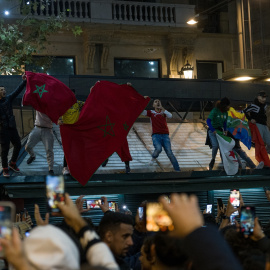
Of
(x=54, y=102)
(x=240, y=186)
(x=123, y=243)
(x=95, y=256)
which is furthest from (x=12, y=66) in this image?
(x=95, y=256)

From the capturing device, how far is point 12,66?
602 inches

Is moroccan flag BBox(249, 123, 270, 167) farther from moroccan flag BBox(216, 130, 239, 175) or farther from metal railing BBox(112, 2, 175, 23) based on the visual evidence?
metal railing BBox(112, 2, 175, 23)

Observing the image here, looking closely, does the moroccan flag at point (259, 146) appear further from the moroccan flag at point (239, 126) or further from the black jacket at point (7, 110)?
the black jacket at point (7, 110)

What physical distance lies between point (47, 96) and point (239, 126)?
190 inches

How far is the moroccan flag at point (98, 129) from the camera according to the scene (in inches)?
472

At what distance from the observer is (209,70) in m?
22.0

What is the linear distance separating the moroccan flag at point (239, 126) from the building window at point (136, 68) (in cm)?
721

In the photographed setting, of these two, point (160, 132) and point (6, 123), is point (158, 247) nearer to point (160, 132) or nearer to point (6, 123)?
point (6, 123)

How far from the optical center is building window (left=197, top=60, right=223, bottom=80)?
21797 mm

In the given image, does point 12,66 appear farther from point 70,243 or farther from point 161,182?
point 70,243

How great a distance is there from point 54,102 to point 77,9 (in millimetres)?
8836

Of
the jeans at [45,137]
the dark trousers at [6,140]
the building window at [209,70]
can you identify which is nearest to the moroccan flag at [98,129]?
the jeans at [45,137]

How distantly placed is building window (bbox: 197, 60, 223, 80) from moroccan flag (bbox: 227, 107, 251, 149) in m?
7.69

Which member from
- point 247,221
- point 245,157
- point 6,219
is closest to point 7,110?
point 245,157
